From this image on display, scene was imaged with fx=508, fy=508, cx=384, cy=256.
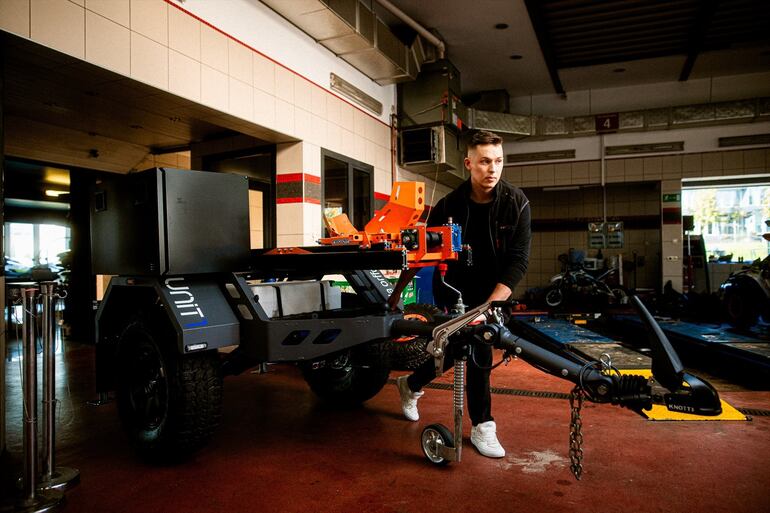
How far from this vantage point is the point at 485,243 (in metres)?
2.47

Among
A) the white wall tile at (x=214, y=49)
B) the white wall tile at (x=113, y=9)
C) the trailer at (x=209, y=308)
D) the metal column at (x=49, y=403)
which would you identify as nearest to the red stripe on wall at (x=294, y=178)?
the white wall tile at (x=214, y=49)

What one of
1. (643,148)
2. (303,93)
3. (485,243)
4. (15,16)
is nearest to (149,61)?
(15,16)

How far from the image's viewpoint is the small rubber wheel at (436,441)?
2.10 metres

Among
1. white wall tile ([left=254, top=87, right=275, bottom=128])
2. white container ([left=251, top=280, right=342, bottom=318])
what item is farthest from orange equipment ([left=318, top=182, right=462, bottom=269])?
white wall tile ([left=254, top=87, right=275, bottom=128])

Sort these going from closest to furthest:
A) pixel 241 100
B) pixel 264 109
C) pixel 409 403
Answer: pixel 409 403
pixel 241 100
pixel 264 109

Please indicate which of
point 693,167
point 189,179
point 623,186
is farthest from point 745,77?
point 189,179

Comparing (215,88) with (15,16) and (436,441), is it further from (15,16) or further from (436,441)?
(436,441)

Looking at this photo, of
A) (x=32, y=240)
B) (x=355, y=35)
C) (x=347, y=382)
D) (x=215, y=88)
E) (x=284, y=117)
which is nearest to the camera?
(x=347, y=382)

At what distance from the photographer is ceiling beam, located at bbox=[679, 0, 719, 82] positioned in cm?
588

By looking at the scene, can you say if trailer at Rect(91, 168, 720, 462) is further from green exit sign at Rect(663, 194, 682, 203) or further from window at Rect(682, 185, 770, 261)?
Result: window at Rect(682, 185, 770, 261)

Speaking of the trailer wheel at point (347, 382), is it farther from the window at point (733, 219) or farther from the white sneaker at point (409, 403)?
the window at point (733, 219)

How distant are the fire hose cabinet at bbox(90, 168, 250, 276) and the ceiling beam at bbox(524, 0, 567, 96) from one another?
16.5 ft

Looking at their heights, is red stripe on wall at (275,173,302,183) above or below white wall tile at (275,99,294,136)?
below

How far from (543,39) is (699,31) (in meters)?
1.93
